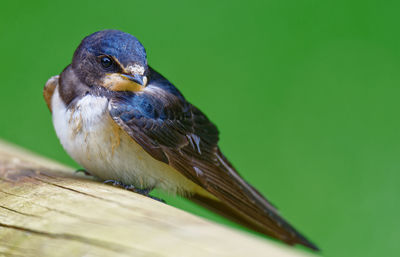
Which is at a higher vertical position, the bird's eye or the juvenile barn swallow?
the bird's eye

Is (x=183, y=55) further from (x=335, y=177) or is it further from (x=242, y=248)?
(x=242, y=248)

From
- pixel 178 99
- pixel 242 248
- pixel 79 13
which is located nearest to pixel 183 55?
pixel 79 13

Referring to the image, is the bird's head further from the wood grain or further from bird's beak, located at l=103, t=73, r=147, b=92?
the wood grain

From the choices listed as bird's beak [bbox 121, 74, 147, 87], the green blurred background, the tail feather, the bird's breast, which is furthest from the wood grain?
the green blurred background

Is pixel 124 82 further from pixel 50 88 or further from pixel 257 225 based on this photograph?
pixel 257 225

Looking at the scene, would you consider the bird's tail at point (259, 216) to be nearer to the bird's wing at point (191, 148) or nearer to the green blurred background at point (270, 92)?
the bird's wing at point (191, 148)

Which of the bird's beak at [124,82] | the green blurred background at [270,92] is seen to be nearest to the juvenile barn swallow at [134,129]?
the bird's beak at [124,82]

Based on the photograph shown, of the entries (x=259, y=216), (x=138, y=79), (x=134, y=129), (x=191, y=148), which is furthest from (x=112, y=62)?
(x=259, y=216)
